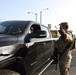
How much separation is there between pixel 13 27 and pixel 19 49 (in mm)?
1082

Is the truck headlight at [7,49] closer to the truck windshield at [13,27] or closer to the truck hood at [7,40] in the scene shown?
the truck hood at [7,40]

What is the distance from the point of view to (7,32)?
→ 5.41 meters

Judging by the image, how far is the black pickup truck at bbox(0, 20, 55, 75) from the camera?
4.25m

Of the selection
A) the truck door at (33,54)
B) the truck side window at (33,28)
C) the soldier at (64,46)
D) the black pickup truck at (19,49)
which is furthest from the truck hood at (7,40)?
the soldier at (64,46)

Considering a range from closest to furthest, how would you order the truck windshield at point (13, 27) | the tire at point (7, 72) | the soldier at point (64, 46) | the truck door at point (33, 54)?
the tire at point (7, 72), the truck door at point (33, 54), the truck windshield at point (13, 27), the soldier at point (64, 46)

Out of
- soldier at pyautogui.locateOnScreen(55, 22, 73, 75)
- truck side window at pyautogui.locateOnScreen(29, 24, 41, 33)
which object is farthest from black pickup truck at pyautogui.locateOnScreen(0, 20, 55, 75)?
soldier at pyautogui.locateOnScreen(55, 22, 73, 75)

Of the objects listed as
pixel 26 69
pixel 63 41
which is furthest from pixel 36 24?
pixel 26 69

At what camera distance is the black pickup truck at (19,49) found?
4246 mm

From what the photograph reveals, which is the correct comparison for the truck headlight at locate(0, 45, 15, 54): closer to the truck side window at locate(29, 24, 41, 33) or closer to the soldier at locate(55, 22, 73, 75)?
the truck side window at locate(29, 24, 41, 33)

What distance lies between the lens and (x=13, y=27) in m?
5.63

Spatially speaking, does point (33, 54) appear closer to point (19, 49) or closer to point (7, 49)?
point (19, 49)

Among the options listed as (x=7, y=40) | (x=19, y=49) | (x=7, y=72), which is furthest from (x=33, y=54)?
(x=7, y=72)

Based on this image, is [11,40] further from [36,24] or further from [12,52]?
[36,24]

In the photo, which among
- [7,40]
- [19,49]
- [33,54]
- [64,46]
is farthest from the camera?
[64,46]
